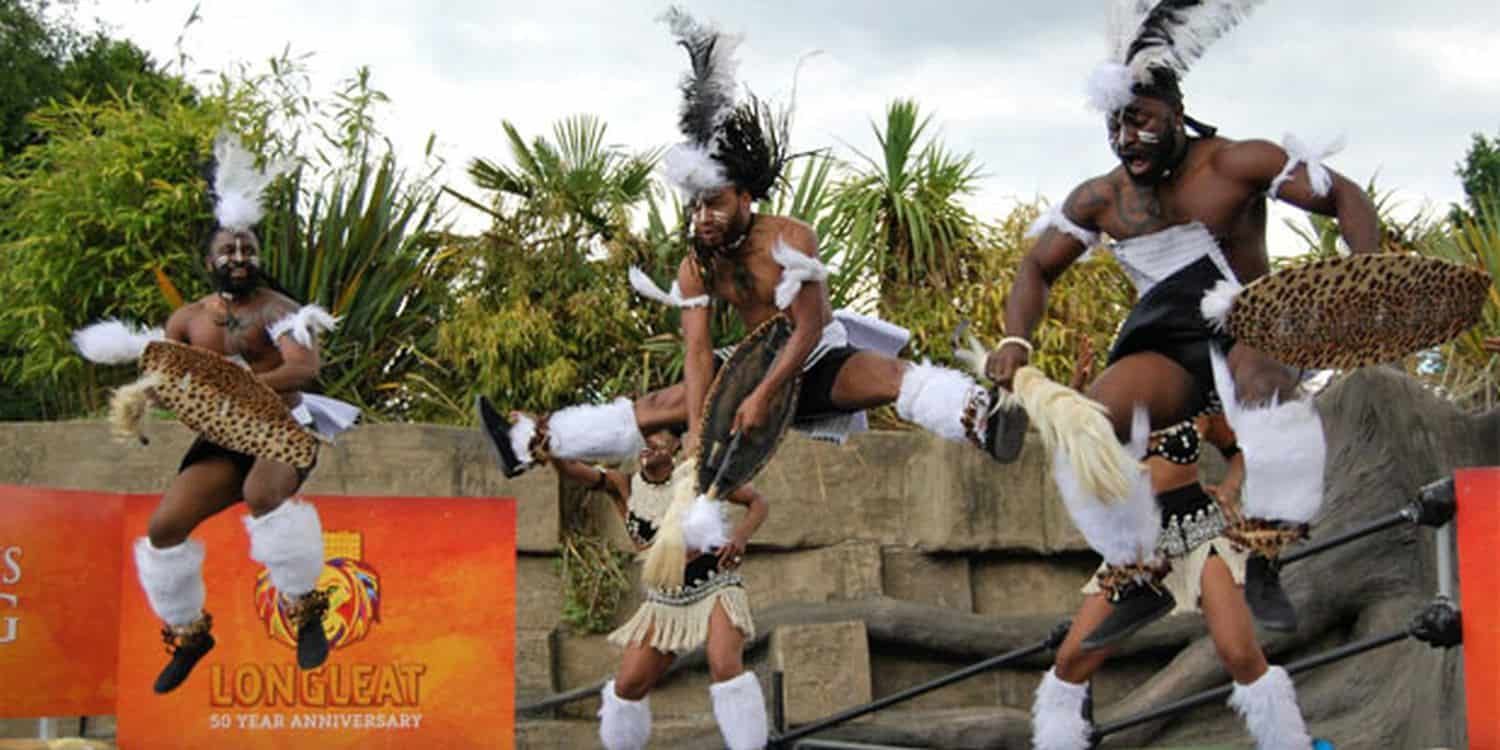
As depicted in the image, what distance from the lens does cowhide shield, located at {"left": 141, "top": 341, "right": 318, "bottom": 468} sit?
5.55 m

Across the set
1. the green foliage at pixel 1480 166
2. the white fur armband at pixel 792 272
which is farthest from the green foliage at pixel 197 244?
the green foliage at pixel 1480 166

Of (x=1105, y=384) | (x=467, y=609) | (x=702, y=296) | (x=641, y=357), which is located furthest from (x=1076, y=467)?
(x=641, y=357)

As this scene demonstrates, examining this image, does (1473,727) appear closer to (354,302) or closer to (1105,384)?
(1105,384)

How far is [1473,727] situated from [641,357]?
489cm

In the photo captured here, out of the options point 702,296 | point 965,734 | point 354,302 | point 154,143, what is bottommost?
point 965,734

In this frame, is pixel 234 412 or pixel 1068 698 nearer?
pixel 1068 698

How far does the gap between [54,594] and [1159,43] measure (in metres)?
4.11

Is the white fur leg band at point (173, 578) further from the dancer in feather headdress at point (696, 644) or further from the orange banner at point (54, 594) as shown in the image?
the dancer in feather headdress at point (696, 644)

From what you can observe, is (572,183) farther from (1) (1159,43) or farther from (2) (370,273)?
(1) (1159,43)

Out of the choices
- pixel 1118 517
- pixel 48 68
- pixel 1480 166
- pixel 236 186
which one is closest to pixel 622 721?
pixel 1118 517

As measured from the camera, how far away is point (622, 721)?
5473mm

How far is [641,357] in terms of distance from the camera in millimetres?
9227

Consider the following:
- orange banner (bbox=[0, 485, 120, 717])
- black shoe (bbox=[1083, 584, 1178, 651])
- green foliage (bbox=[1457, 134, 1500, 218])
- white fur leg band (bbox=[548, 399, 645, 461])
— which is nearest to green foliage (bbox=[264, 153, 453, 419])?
orange banner (bbox=[0, 485, 120, 717])

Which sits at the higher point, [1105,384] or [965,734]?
[1105,384]
